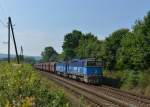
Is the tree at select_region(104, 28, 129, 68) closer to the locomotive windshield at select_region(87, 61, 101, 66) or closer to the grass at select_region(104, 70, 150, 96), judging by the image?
the locomotive windshield at select_region(87, 61, 101, 66)

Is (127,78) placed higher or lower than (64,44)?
lower

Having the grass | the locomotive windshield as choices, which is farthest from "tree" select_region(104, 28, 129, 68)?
the grass

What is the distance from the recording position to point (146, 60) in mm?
38125

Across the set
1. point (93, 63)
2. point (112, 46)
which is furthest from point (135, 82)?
point (112, 46)

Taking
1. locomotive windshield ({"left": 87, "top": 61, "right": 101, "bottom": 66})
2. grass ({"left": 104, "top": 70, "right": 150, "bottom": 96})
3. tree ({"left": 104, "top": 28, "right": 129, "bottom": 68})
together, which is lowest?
grass ({"left": 104, "top": 70, "right": 150, "bottom": 96})

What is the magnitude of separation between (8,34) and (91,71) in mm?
24525

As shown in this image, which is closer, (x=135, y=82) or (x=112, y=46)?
(x=135, y=82)

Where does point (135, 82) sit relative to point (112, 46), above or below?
below

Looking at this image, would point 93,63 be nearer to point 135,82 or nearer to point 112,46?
point 135,82

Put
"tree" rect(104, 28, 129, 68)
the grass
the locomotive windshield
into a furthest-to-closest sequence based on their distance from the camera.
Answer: "tree" rect(104, 28, 129, 68), the locomotive windshield, the grass

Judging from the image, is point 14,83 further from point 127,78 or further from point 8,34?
point 8,34

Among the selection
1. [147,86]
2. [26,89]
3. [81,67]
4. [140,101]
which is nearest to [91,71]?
[81,67]

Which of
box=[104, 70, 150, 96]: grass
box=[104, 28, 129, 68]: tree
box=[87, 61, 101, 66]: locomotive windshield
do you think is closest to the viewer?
box=[104, 70, 150, 96]: grass

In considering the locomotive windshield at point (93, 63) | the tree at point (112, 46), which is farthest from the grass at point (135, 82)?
the tree at point (112, 46)
